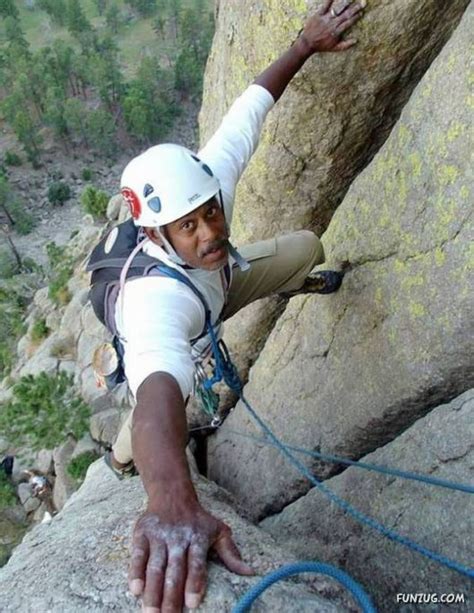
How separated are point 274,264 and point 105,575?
289cm

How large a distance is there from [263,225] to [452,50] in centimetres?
268

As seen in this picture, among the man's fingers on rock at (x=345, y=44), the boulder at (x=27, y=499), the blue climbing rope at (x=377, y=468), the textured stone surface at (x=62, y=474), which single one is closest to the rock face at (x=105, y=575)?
the blue climbing rope at (x=377, y=468)

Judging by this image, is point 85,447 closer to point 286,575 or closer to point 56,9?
point 286,575

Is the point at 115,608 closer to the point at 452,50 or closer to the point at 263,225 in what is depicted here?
the point at 452,50

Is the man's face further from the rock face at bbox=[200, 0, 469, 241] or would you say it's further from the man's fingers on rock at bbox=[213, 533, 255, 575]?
the rock face at bbox=[200, 0, 469, 241]

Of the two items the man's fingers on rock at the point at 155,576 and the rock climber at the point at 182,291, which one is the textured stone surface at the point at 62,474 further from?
the man's fingers on rock at the point at 155,576

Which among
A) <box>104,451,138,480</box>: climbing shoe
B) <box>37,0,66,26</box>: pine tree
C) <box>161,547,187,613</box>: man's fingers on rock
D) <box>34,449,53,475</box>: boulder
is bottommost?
<box>34,449,53,475</box>: boulder

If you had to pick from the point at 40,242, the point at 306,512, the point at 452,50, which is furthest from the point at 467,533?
the point at 40,242

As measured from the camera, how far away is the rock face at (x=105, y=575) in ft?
8.36

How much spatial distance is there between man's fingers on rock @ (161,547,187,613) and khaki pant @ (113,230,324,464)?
269cm

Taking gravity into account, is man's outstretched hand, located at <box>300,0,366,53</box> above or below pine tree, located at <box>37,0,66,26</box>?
above

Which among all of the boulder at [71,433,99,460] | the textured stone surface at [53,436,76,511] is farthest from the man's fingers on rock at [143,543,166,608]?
the boulder at [71,433,99,460]

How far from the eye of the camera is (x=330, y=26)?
165 inches

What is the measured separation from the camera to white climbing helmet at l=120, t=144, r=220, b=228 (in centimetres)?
333
